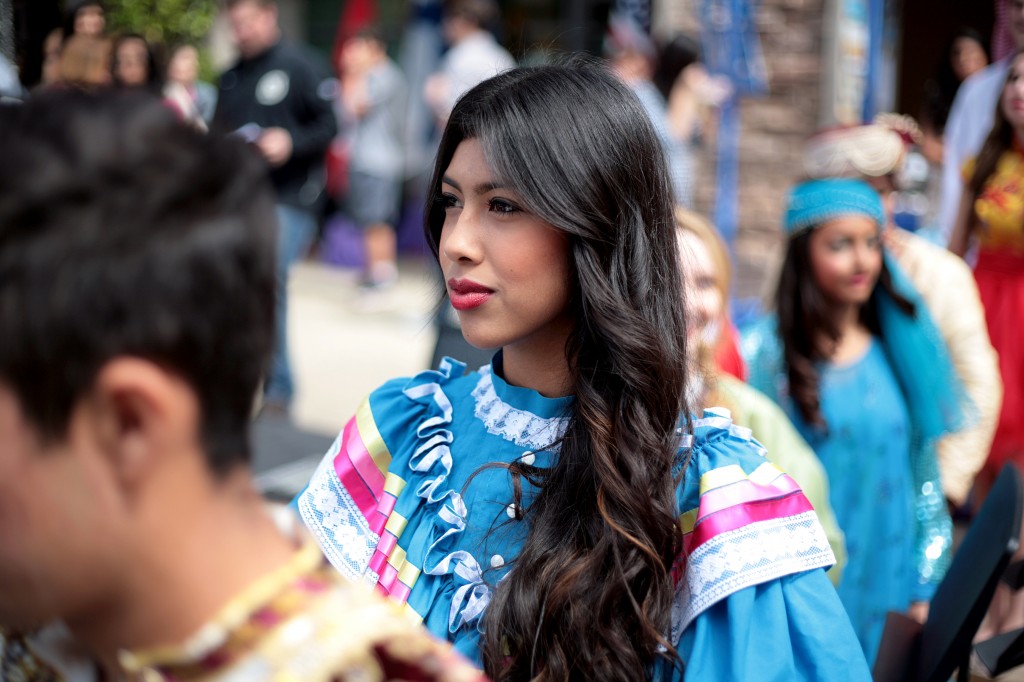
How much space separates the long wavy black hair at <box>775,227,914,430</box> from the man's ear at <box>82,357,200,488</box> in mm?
2488

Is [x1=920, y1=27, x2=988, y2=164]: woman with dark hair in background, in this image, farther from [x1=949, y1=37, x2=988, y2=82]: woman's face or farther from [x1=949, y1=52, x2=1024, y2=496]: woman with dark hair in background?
[x1=949, y1=52, x2=1024, y2=496]: woman with dark hair in background

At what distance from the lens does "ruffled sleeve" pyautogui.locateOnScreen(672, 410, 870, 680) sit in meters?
1.44

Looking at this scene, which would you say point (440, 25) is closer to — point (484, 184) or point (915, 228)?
point (915, 228)

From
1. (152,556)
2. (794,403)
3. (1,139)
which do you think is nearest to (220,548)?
(152,556)

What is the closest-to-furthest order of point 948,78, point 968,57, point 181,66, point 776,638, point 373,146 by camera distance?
point 776,638 → point 968,57 → point 948,78 → point 181,66 → point 373,146

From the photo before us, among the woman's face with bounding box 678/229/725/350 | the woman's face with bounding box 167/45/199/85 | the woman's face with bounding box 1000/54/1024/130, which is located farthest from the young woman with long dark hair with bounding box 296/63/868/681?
the woman's face with bounding box 167/45/199/85

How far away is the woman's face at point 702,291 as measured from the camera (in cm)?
263

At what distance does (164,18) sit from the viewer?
6375 mm

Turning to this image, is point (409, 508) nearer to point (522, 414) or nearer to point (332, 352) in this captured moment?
point (522, 414)

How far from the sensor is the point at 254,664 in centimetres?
81

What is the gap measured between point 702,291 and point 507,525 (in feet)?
4.60

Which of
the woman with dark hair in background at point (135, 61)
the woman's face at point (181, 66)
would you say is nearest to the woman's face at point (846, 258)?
the woman with dark hair in background at point (135, 61)

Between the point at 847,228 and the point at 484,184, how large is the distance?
1819mm

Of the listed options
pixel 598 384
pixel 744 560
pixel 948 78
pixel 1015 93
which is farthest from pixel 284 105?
pixel 744 560
